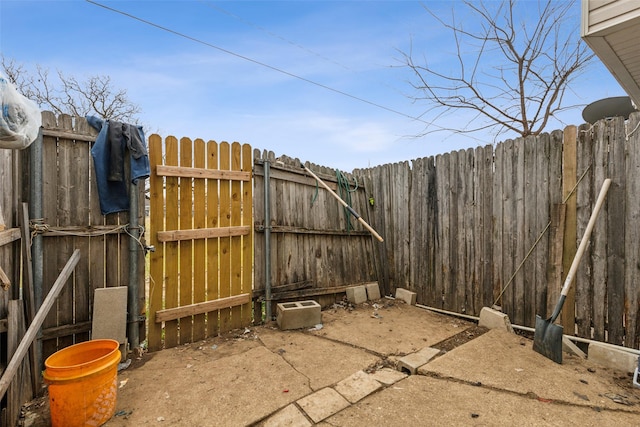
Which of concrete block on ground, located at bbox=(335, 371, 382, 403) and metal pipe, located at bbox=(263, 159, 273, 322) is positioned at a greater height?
metal pipe, located at bbox=(263, 159, 273, 322)

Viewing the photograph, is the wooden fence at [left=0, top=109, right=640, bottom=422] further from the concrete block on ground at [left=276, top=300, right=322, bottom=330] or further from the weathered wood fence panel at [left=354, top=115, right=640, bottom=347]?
the concrete block on ground at [left=276, top=300, right=322, bottom=330]

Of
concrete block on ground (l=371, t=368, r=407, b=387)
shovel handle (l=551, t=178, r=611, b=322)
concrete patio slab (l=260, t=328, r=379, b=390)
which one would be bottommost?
concrete patio slab (l=260, t=328, r=379, b=390)

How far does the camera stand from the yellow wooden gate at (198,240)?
2.99 m

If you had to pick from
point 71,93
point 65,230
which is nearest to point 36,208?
point 65,230

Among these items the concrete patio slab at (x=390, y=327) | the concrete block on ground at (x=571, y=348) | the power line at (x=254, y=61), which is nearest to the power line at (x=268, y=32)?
the power line at (x=254, y=61)

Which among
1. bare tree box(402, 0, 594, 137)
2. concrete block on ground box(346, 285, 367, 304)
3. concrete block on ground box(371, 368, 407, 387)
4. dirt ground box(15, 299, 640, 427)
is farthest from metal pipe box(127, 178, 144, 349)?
bare tree box(402, 0, 594, 137)

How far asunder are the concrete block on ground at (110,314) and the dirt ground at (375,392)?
34 centimetres

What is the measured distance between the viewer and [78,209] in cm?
260

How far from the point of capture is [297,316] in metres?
3.53

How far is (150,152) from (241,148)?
0.99 meters

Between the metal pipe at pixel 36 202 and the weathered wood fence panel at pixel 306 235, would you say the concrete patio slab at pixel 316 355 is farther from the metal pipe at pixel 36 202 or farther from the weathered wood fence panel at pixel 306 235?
the metal pipe at pixel 36 202

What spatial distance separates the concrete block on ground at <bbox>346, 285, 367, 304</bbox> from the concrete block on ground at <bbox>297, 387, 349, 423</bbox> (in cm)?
232

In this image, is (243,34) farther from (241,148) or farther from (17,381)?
(17,381)

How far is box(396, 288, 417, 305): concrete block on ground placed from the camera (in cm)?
435
